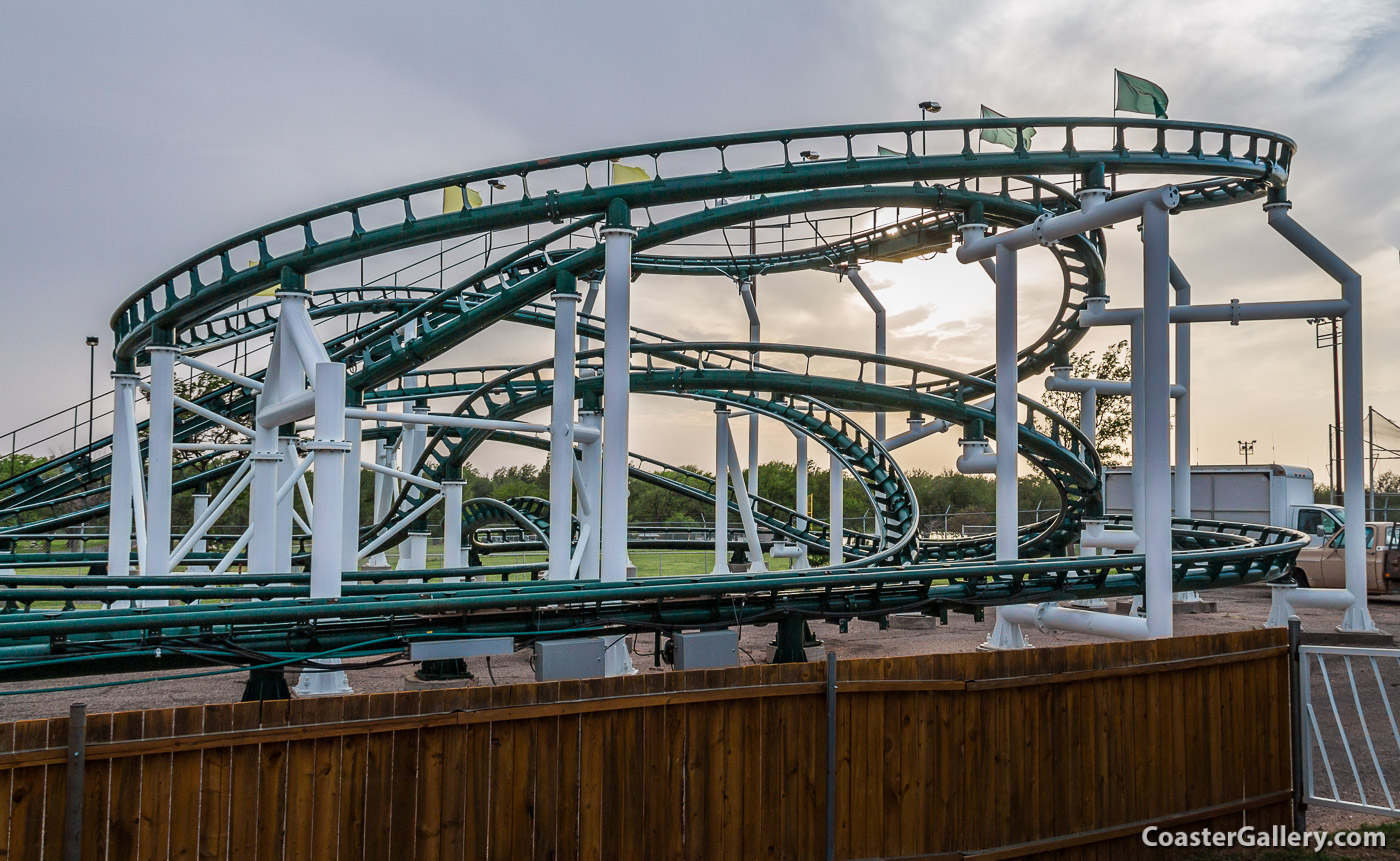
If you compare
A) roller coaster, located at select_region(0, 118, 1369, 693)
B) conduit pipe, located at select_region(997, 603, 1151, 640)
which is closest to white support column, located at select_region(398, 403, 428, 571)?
roller coaster, located at select_region(0, 118, 1369, 693)

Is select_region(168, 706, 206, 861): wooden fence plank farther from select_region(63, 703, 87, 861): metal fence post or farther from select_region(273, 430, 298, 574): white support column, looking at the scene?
select_region(273, 430, 298, 574): white support column

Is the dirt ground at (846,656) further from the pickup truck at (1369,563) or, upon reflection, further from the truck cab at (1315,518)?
the truck cab at (1315,518)

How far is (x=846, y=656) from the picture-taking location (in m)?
14.9

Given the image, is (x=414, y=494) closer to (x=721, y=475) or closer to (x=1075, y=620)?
(x=721, y=475)

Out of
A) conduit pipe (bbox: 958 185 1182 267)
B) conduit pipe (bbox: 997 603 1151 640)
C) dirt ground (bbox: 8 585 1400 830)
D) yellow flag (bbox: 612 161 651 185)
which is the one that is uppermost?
yellow flag (bbox: 612 161 651 185)

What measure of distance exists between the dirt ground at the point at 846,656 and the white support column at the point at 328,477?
67.4 inches

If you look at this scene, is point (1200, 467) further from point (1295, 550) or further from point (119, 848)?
point (119, 848)

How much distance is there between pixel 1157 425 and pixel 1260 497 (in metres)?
16.8

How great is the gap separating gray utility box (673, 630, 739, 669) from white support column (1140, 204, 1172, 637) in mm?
5035

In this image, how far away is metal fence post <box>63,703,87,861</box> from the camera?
448 centimetres

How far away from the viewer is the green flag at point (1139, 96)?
605 inches

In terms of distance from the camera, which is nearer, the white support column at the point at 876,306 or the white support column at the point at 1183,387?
the white support column at the point at 1183,387

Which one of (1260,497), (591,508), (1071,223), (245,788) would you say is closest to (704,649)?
(591,508)

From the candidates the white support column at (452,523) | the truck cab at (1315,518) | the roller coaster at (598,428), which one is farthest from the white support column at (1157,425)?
the truck cab at (1315,518)
